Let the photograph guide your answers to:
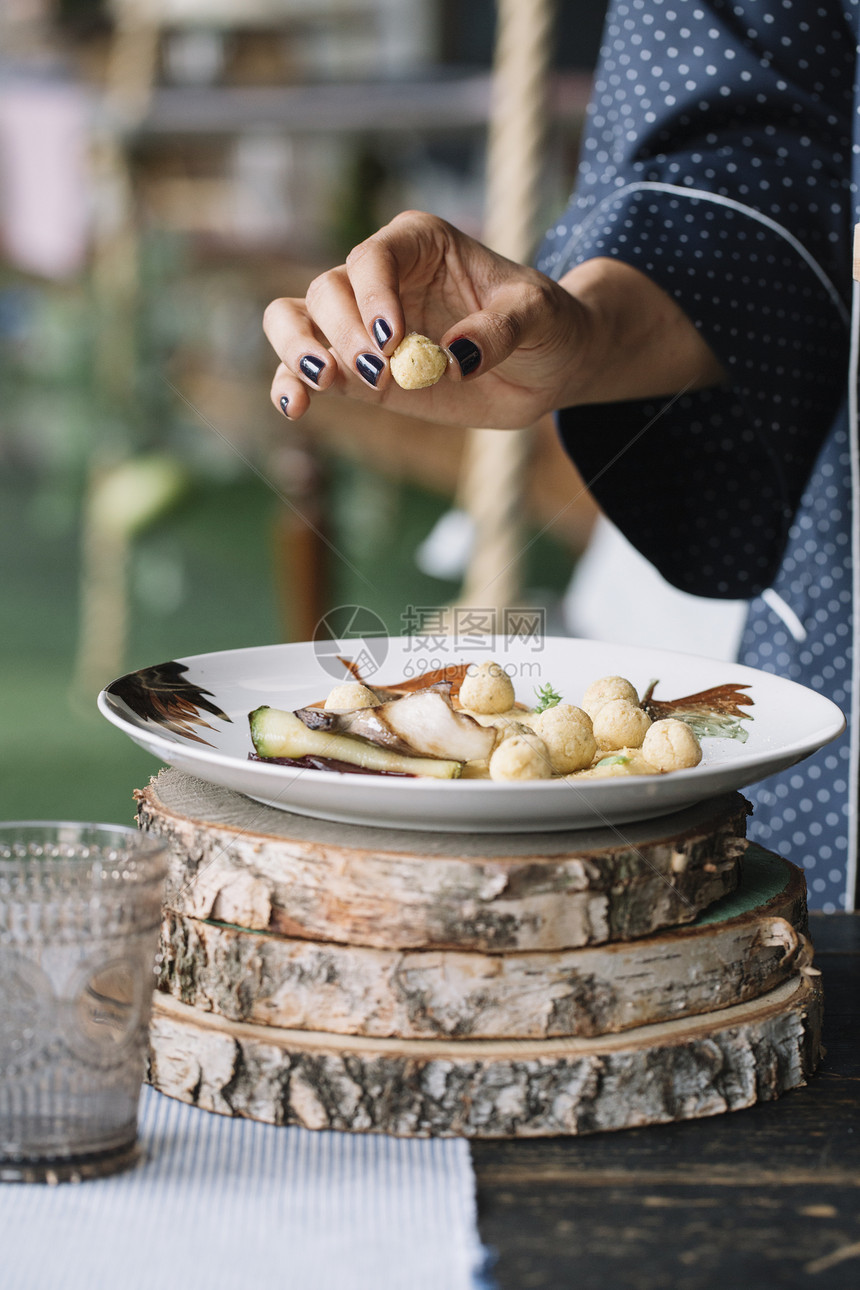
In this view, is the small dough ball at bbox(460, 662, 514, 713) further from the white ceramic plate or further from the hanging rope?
the hanging rope

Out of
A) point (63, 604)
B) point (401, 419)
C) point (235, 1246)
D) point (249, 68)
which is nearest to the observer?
point (235, 1246)

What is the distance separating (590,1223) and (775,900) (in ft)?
0.53

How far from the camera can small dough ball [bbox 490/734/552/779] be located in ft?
1.47

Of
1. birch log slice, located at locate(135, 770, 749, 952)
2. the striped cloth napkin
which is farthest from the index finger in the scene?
the striped cloth napkin

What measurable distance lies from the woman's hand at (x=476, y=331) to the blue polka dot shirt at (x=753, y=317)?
0.12 ft

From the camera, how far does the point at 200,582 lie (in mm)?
3188

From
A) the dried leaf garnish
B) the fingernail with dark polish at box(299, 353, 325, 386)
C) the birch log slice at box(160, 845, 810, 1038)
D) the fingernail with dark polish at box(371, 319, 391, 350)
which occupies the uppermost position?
the fingernail with dark polish at box(371, 319, 391, 350)

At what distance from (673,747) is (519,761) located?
0.24 ft

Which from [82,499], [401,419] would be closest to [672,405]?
[401,419]

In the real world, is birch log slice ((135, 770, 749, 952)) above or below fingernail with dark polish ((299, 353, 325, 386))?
below

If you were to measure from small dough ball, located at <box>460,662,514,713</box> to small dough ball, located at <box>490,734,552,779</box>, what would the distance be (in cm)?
9

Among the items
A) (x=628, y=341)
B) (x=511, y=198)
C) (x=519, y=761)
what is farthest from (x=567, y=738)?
(x=511, y=198)

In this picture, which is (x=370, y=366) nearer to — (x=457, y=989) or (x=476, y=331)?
(x=476, y=331)

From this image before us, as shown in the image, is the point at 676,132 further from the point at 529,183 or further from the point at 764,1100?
the point at 764,1100
